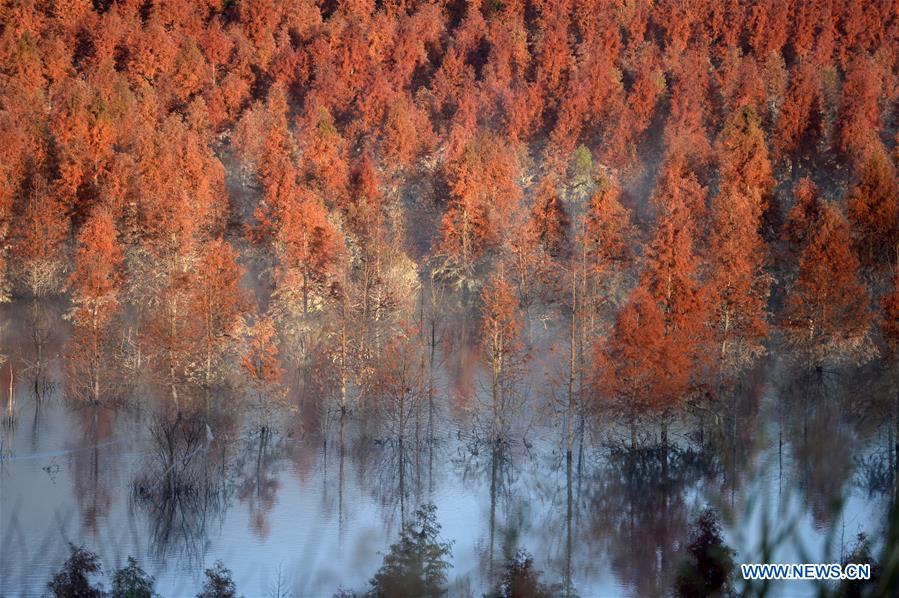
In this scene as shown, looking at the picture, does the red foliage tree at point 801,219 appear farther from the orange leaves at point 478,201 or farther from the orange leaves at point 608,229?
the orange leaves at point 478,201

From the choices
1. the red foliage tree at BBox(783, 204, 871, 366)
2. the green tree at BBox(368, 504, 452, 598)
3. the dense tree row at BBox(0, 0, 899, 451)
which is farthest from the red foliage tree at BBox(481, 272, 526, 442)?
the green tree at BBox(368, 504, 452, 598)

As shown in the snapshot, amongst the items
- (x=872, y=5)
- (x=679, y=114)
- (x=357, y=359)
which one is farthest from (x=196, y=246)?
(x=872, y=5)

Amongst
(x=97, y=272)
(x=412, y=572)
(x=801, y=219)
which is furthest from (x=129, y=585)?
(x=801, y=219)

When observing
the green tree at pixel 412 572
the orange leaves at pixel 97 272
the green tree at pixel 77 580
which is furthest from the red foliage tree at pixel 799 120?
the green tree at pixel 77 580

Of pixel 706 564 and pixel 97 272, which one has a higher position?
pixel 97 272

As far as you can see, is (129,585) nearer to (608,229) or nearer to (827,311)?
(827,311)
